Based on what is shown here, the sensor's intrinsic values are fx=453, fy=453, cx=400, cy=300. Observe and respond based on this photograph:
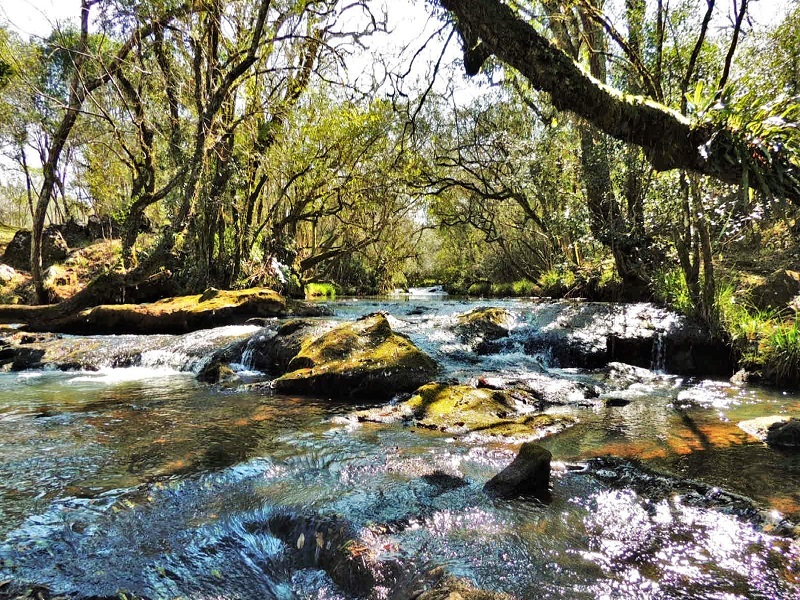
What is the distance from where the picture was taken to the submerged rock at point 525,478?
362 centimetres

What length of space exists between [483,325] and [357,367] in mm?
4457

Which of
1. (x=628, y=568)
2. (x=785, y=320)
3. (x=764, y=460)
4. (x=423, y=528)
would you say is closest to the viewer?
(x=628, y=568)

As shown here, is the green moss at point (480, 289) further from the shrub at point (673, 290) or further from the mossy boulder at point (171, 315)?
the mossy boulder at point (171, 315)

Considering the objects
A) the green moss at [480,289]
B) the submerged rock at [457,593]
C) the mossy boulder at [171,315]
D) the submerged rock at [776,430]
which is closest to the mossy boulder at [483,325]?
the submerged rock at [776,430]

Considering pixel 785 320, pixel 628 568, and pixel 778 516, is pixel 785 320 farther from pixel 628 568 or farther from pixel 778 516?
pixel 628 568

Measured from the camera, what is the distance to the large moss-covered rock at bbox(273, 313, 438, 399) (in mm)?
7102

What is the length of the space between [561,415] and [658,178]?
7.90m

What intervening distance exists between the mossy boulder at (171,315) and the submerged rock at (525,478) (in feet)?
33.2

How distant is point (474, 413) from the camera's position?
5648 mm

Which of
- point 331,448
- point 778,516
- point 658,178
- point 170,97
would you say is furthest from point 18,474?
point 170,97

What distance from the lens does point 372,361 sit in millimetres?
7406

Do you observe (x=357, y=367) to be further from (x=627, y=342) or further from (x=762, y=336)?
(x=762, y=336)

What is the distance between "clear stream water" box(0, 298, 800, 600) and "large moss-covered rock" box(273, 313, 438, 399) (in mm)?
1163

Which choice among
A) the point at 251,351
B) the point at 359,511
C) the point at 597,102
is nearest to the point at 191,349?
the point at 251,351
